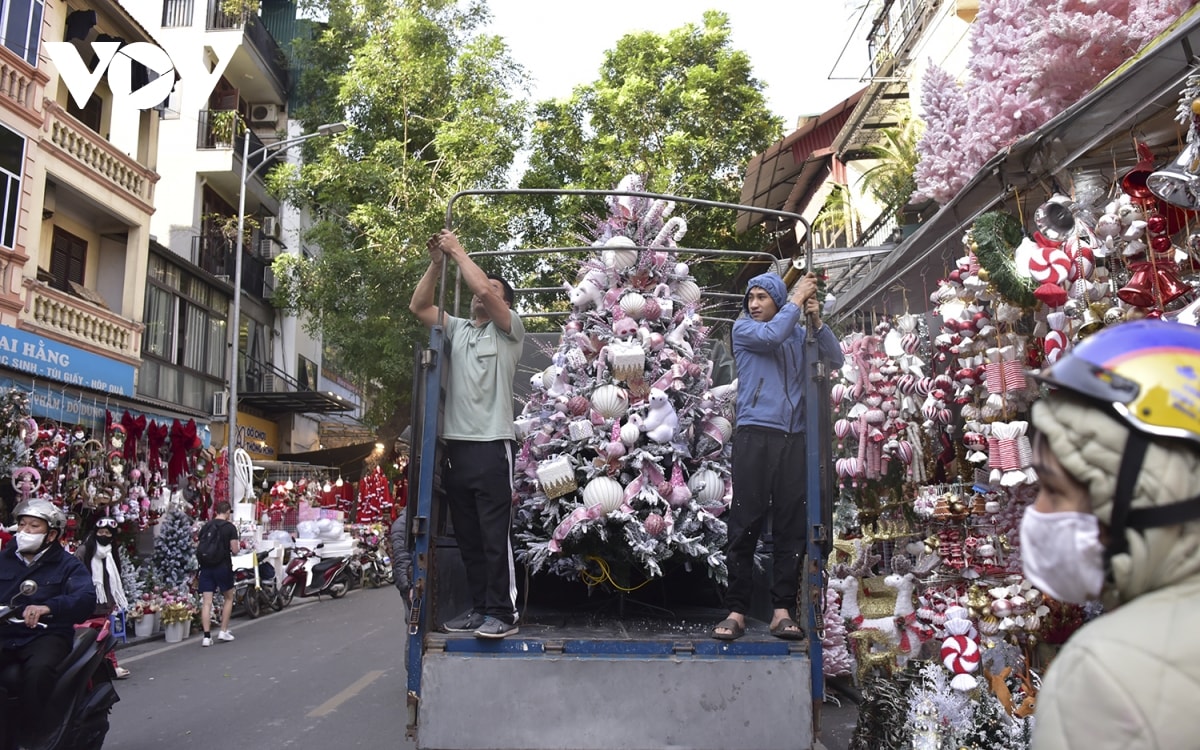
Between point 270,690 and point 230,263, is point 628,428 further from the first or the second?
point 230,263

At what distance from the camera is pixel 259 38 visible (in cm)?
2683

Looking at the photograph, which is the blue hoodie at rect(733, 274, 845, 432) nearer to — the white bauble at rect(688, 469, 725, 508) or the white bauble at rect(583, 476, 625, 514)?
the white bauble at rect(688, 469, 725, 508)

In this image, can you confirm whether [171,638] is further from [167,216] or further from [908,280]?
[167,216]

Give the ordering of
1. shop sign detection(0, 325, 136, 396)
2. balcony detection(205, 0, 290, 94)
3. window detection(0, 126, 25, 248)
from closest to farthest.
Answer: shop sign detection(0, 325, 136, 396), window detection(0, 126, 25, 248), balcony detection(205, 0, 290, 94)

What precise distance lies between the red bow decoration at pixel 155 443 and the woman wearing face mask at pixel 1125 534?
13.3 metres

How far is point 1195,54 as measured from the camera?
379 cm

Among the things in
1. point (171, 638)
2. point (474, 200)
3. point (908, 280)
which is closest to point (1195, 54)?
point (908, 280)

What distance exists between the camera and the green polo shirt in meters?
4.52

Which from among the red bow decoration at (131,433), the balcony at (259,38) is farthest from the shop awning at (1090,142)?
the balcony at (259,38)

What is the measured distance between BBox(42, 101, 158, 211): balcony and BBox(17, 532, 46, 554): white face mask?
11.5 metres

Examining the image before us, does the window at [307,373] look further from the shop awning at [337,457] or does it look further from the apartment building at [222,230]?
the shop awning at [337,457]

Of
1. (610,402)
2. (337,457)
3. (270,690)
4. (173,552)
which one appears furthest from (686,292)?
(337,457)

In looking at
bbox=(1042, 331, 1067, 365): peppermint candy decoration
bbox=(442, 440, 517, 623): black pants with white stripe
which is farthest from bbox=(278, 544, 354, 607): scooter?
bbox=(1042, 331, 1067, 365): peppermint candy decoration

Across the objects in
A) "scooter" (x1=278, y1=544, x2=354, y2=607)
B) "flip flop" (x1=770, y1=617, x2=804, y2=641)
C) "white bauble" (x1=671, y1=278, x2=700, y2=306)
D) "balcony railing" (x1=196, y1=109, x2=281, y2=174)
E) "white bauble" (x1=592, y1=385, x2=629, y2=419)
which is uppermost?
"balcony railing" (x1=196, y1=109, x2=281, y2=174)
